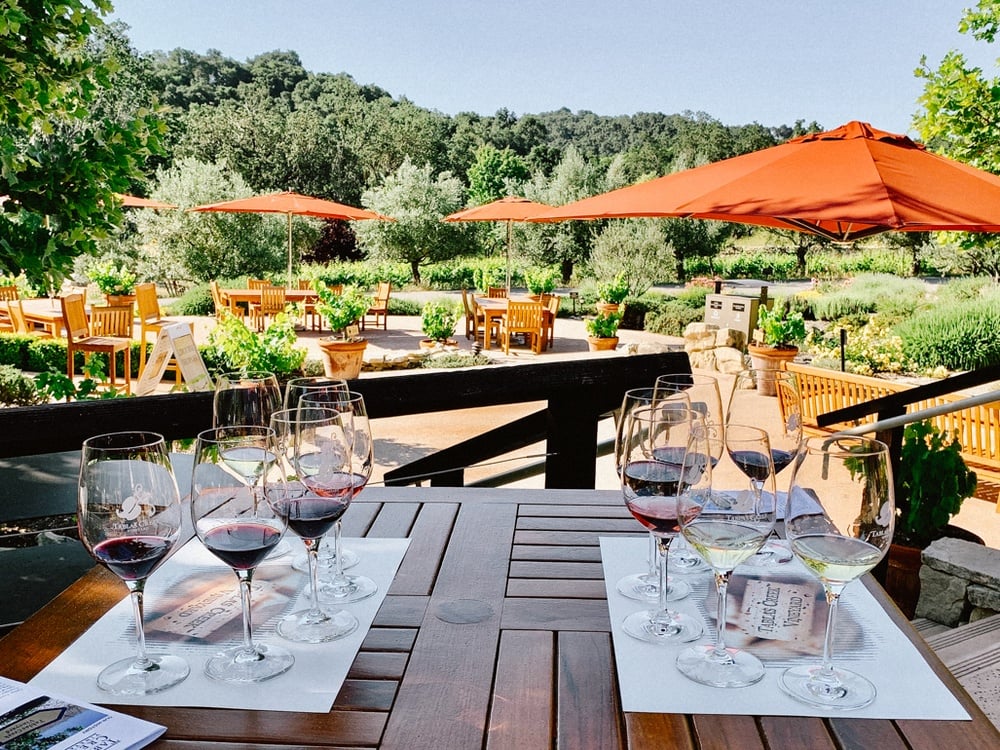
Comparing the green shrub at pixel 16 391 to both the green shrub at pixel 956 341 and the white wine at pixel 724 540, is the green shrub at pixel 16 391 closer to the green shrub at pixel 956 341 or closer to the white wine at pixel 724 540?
the white wine at pixel 724 540

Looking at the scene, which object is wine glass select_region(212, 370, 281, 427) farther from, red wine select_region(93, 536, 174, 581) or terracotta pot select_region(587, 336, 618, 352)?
terracotta pot select_region(587, 336, 618, 352)

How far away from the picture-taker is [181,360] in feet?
10.6

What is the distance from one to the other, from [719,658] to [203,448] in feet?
2.12

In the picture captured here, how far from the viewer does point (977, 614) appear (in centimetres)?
275

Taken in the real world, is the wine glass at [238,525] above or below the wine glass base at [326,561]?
above

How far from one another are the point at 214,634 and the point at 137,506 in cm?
23

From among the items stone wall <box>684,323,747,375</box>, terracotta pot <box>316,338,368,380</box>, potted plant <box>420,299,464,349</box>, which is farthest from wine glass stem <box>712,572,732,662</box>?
potted plant <box>420,299,464,349</box>

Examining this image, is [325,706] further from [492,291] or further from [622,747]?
[492,291]

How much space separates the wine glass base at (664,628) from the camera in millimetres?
942

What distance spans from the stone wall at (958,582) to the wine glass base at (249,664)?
272cm

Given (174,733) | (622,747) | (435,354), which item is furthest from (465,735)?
(435,354)

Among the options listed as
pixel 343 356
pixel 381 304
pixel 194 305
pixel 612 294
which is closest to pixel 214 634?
pixel 343 356

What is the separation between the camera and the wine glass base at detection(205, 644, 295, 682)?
2.77 ft

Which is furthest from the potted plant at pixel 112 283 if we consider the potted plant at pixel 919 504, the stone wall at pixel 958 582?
the stone wall at pixel 958 582
